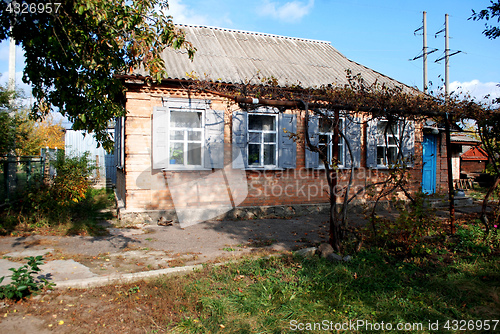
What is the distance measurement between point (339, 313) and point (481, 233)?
3850 millimetres

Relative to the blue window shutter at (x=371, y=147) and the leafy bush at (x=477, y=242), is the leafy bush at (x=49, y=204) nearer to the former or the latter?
the leafy bush at (x=477, y=242)

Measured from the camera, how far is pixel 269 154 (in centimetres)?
955

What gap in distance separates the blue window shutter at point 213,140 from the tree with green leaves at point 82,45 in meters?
3.81

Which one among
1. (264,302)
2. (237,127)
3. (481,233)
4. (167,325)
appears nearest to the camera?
(167,325)

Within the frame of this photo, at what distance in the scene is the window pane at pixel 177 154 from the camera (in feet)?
28.5

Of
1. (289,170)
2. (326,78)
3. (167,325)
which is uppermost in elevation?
(326,78)

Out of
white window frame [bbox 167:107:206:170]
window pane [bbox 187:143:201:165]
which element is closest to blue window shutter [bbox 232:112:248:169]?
white window frame [bbox 167:107:206:170]

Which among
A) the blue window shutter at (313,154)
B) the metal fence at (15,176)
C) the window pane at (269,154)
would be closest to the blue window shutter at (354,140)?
the blue window shutter at (313,154)

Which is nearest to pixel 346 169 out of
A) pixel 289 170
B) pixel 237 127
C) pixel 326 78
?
pixel 289 170

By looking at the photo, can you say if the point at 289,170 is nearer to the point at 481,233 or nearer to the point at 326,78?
the point at 326,78

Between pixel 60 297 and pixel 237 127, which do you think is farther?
pixel 237 127

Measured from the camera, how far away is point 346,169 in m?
10.1

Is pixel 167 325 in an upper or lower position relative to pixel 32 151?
lower

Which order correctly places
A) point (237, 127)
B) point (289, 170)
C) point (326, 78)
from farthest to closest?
point (326, 78)
point (289, 170)
point (237, 127)
